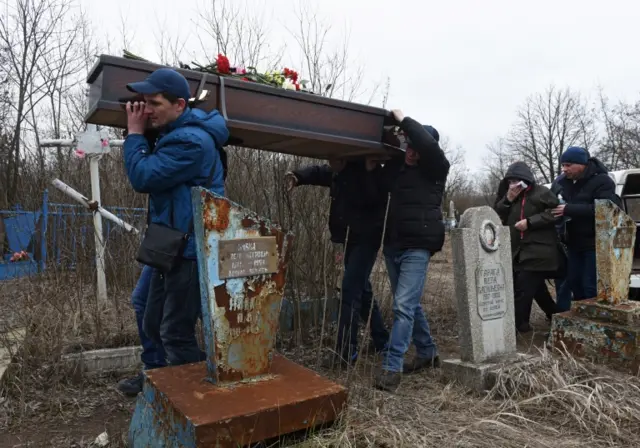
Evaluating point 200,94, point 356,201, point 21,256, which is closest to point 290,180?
point 356,201

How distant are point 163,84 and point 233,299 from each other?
1.03 metres

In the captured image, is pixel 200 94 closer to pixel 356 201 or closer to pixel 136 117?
pixel 136 117

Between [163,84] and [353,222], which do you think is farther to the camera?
[353,222]

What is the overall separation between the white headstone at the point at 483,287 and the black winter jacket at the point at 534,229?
120 centimetres

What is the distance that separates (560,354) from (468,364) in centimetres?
84

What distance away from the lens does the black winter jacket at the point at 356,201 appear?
3.83 m

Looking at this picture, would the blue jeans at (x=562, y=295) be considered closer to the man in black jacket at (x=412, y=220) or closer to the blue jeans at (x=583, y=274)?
the blue jeans at (x=583, y=274)

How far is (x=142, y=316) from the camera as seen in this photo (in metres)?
3.04

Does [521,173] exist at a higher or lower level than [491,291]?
higher

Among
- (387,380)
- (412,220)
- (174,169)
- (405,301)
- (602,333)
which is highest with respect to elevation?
(174,169)

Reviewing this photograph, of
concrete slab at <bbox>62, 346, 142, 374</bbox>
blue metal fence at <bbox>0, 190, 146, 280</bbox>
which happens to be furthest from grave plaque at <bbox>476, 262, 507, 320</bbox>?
blue metal fence at <bbox>0, 190, 146, 280</bbox>

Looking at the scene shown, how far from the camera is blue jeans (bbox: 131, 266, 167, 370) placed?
3.01 metres

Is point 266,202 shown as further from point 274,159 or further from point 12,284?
point 12,284

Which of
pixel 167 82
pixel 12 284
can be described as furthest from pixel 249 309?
pixel 12 284
